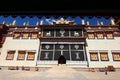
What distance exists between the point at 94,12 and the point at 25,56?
86.4 feet

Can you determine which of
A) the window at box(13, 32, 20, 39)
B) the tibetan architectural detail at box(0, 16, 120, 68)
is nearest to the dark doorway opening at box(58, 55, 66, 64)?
the tibetan architectural detail at box(0, 16, 120, 68)

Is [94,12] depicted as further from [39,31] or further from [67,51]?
[39,31]

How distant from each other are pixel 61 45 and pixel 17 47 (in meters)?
7.79

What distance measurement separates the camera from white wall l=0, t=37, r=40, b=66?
27953 millimetres

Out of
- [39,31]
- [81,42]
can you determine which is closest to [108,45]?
[81,42]

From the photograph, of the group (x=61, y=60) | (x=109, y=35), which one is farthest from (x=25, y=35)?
(x=109, y=35)

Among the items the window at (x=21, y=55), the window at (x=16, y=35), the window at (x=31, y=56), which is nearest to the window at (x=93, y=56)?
the window at (x=31, y=56)

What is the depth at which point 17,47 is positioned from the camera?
29.9 m

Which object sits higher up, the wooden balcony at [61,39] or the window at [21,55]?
the wooden balcony at [61,39]

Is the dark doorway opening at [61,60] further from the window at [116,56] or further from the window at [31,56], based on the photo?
the window at [116,56]

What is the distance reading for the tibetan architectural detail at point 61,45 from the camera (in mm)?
27953

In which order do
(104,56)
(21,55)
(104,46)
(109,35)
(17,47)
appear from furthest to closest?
(109,35) < (17,47) < (104,46) < (21,55) < (104,56)

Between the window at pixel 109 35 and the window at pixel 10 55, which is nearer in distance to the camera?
the window at pixel 10 55

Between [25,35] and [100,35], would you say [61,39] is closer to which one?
[25,35]
